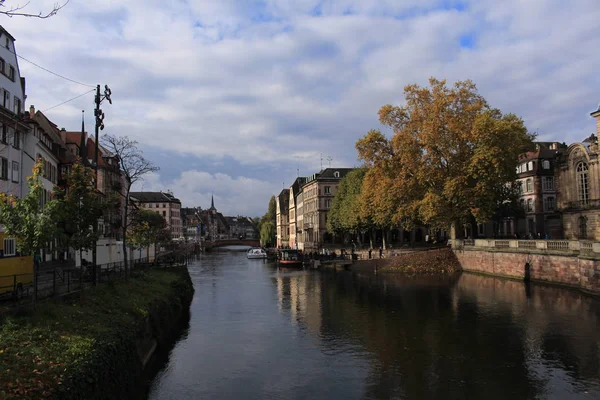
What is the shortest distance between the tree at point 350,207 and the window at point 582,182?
1041 inches

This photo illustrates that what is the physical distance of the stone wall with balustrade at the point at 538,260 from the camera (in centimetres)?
3478

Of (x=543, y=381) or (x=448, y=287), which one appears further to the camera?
(x=448, y=287)

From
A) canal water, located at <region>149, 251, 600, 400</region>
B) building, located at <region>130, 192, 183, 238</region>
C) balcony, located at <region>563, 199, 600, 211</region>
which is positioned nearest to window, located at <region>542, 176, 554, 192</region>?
balcony, located at <region>563, 199, 600, 211</region>

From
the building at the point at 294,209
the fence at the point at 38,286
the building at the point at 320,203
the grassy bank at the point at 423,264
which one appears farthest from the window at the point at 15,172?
the building at the point at 294,209

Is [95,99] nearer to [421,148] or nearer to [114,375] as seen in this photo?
[114,375]

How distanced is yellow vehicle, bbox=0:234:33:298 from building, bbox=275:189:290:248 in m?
133

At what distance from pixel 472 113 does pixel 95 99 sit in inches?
1494

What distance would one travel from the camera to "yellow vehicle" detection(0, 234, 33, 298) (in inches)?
806

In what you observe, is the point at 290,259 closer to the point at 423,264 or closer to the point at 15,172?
the point at 423,264

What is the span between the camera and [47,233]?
609 inches

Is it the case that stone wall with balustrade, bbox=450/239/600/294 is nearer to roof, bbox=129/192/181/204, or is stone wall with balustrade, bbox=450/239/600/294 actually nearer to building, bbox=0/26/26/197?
building, bbox=0/26/26/197

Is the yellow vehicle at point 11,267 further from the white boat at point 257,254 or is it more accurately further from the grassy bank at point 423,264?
the white boat at point 257,254

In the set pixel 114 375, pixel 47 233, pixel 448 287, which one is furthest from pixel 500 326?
pixel 47 233

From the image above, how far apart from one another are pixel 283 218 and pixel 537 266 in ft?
407
